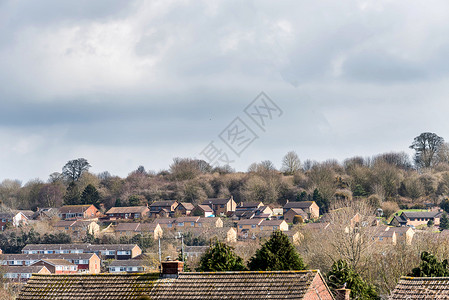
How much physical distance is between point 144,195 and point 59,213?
1591 centimetres

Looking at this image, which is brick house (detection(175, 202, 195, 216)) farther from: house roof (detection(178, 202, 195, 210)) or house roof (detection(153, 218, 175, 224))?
house roof (detection(153, 218, 175, 224))

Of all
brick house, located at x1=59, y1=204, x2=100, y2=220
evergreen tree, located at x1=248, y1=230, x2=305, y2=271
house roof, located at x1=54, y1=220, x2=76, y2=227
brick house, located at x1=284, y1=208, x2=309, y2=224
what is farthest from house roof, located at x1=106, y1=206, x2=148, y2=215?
evergreen tree, located at x1=248, y1=230, x2=305, y2=271

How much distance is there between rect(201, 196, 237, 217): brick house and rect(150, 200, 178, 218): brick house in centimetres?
592

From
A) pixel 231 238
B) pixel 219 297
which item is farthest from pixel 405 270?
pixel 231 238

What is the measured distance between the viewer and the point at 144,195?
127938mm

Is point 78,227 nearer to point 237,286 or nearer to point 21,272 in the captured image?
point 21,272

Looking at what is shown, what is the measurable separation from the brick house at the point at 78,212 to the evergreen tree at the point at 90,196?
3.39 m

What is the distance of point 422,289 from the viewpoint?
65.2 feet

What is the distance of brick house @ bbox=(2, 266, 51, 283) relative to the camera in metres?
78.2

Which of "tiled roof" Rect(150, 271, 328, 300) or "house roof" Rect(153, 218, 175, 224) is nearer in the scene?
"tiled roof" Rect(150, 271, 328, 300)

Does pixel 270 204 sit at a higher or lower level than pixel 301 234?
higher

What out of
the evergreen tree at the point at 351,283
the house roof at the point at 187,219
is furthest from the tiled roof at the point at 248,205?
the evergreen tree at the point at 351,283

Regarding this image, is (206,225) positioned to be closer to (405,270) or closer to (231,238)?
(231,238)

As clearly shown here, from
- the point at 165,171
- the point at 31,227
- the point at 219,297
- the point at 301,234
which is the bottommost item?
the point at 219,297
